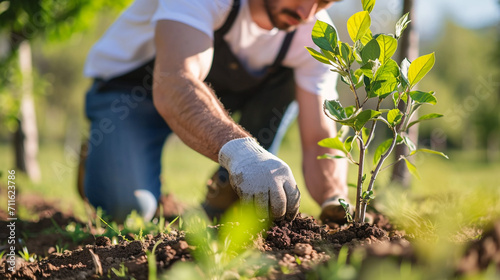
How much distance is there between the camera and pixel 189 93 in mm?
1989

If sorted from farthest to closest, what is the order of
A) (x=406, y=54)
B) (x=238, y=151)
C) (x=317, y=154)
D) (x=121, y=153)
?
1. (x=406, y=54)
2. (x=121, y=153)
3. (x=317, y=154)
4. (x=238, y=151)

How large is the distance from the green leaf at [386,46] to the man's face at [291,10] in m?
1.05

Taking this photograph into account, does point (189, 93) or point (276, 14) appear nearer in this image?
point (189, 93)

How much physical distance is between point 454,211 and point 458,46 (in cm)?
3630

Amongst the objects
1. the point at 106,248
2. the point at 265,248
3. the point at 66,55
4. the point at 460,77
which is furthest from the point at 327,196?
the point at 460,77

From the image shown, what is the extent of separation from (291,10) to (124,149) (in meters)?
1.54

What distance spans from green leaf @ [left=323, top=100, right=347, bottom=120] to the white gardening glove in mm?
305

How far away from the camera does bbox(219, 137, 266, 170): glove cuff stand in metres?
1.69

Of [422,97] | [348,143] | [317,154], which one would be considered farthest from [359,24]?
[317,154]

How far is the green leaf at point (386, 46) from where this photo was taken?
145 centimetres

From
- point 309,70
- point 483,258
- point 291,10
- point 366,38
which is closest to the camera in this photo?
point 483,258

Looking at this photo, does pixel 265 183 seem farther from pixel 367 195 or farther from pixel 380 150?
pixel 380 150

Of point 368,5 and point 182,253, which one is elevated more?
point 368,5

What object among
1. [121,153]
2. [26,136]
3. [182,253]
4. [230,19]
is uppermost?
[230,19]
